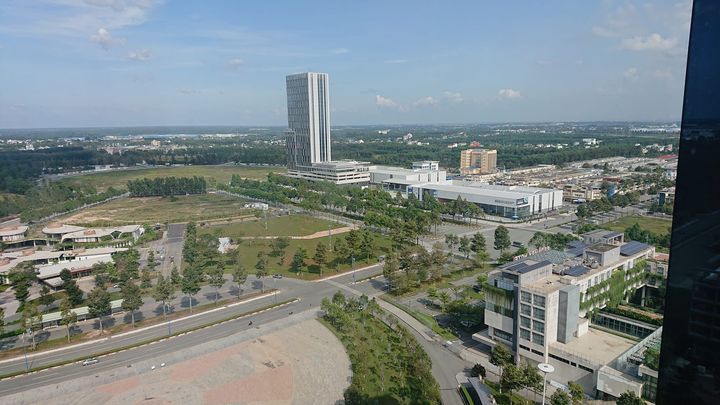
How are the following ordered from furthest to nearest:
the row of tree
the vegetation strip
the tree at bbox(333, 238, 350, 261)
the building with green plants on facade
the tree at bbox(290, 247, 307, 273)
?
the row of tree
the tree at bbox(333, 238, 350, 261)
the tree at bbox(290, 247, 307, 273)
the vegetation strip
the building with green plants on facade

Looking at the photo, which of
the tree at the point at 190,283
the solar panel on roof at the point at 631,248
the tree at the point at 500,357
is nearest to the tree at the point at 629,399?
the tree at the point at 500,357

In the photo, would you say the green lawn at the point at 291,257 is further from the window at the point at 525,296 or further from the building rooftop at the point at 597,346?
the building rooftop at the point at 597,346

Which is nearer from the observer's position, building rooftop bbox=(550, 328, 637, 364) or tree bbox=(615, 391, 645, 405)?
tree bbox=(615, 391, 645, 405)

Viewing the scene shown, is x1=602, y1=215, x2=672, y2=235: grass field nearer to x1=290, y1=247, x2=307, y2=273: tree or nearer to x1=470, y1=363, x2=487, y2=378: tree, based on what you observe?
x1=290, y1=247, x2=307, y2=273: tree

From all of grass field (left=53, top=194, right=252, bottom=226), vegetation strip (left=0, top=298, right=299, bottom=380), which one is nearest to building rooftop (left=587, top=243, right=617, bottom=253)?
vegetation strip (left=0, top=298, right=299, bottom=380)

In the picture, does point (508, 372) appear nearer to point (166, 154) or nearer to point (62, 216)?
point (62, 216)

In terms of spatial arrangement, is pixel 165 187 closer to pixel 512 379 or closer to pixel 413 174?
pixel 413 174
